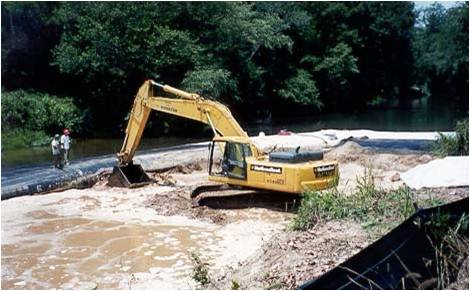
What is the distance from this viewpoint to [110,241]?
1106 centimetres

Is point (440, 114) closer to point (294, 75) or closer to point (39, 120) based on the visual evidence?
point (294, 75)

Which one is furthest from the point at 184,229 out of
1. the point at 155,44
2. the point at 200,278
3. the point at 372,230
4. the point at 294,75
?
the point at 294,75

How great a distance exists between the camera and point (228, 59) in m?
31.7

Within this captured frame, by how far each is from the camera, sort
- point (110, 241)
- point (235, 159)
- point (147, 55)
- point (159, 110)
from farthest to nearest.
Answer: point (147, 55)
point (159, 110)
point (235, 159)
point (110, 241)

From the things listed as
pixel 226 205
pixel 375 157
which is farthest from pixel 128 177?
pixel 375 157

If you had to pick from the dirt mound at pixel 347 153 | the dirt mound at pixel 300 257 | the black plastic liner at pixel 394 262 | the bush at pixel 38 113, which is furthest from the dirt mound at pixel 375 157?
the bush at pixel 38 113

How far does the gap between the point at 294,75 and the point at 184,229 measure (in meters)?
28.7

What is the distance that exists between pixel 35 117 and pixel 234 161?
690 inches

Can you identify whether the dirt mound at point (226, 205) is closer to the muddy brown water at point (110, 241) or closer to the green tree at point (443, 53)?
the muddy brown water at point (110, 241)

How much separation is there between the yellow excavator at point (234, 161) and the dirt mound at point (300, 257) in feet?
11.9

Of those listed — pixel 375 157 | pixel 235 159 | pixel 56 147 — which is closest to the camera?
pixel 235 159

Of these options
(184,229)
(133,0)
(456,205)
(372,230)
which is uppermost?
(133,0)

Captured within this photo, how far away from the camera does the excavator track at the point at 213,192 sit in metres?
12.8

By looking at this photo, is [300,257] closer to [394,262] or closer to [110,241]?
[394,262]
